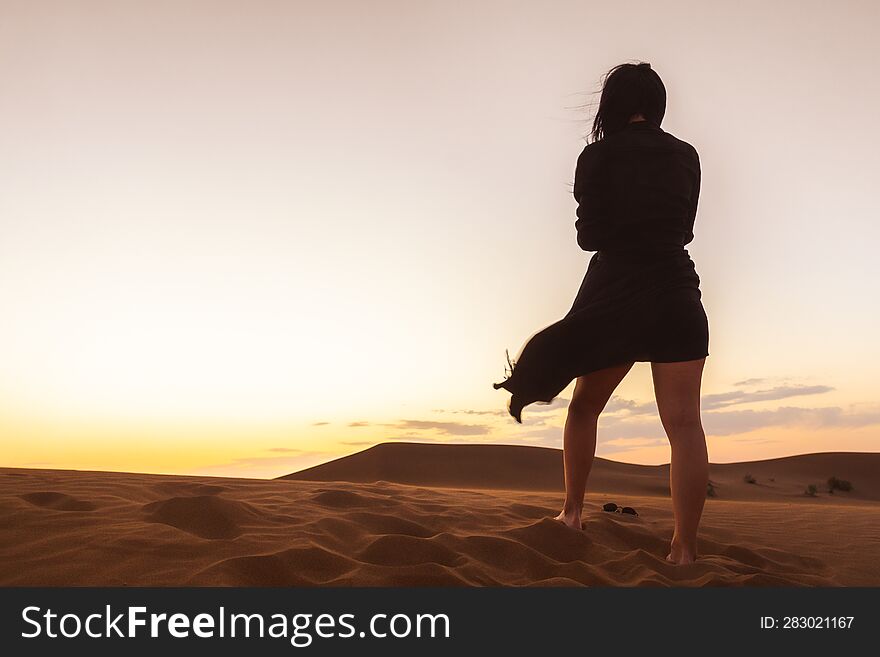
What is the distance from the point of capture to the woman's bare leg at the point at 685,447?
2.91m

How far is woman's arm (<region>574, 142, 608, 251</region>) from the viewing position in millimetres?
3166

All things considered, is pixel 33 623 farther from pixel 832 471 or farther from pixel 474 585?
pixel 832 471

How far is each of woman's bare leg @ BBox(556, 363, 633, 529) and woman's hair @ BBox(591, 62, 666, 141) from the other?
1.23m

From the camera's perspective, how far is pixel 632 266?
313 centimetres

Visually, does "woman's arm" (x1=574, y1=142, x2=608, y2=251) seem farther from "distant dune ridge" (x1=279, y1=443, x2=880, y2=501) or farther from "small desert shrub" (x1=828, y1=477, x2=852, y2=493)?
"small desert shrub" (x1=828, y1=477, x2=852, y2=493)

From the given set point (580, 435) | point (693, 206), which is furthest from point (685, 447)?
point (693, 206)

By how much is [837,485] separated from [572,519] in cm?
1315

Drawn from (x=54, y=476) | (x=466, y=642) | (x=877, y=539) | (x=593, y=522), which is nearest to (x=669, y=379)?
(x=593, y=522)

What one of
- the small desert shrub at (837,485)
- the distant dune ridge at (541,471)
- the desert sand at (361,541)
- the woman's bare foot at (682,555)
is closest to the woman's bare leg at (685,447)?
the woman's bare foot at (682,555)

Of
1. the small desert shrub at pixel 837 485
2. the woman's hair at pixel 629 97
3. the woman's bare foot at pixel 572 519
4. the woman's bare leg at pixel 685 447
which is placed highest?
the woman's hair at pixel 629 97

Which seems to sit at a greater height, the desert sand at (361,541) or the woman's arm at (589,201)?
the woman's arm at (589,201)

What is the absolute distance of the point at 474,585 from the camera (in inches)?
91.4

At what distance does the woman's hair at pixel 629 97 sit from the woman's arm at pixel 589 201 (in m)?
0.24

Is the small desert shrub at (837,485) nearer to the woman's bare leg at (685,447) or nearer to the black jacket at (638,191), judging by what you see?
the woman's bare leg at (685,447)
